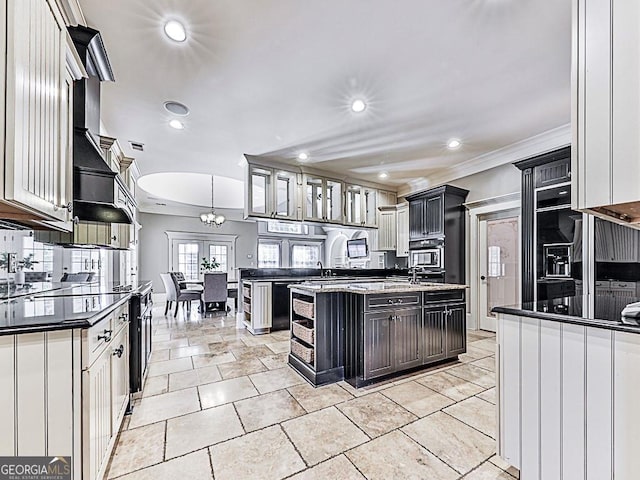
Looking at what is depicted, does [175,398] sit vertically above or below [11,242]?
below

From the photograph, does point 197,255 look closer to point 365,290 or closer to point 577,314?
point 365,290

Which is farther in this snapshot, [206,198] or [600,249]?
[206,198]

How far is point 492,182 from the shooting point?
4.75 m

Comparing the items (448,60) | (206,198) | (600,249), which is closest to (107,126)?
(448,60)

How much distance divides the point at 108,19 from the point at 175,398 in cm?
291

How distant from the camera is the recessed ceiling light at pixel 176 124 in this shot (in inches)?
145

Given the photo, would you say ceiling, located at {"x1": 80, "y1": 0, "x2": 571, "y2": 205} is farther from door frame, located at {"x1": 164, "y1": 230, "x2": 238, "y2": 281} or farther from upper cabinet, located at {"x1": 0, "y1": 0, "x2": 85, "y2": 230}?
door frame, located at {"x1": 164, "y1": 230, "x2": 238, "y2": 281}

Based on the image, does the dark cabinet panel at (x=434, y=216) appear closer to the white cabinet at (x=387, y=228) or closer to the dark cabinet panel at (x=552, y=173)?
the white cabinet at (x=387, y=228)

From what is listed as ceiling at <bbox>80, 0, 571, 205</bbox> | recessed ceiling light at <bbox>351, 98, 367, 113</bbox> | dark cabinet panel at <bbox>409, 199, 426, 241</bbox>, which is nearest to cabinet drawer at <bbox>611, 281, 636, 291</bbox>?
ceiling at <bbox>80, 0, 571, 205</bbox>

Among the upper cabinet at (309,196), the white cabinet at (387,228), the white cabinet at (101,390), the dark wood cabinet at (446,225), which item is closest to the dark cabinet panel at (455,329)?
the dark wood cabinet at (446,225)

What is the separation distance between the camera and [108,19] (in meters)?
2.08

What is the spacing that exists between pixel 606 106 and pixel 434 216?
4016mm

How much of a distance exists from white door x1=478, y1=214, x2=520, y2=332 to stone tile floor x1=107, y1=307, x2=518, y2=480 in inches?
67.2

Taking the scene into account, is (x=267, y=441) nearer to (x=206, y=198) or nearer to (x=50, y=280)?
(x=50, y=280)
